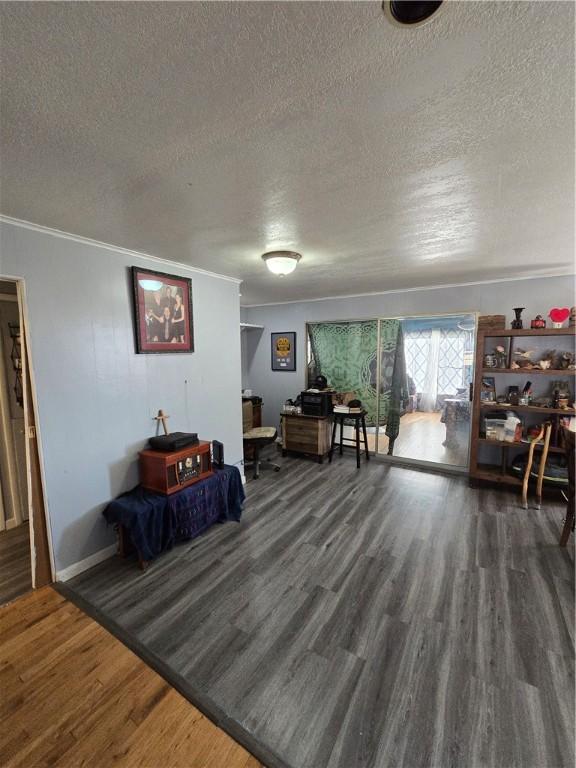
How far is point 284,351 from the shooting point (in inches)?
217

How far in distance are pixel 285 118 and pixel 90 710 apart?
8.71 ft

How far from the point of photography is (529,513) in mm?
3236

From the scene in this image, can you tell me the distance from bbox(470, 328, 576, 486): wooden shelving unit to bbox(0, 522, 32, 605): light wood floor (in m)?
4.45

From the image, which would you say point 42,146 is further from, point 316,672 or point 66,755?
point 316,672

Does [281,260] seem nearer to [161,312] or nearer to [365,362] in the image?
[161,312]

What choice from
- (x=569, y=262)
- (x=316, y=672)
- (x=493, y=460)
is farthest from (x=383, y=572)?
(x=569, y=262)

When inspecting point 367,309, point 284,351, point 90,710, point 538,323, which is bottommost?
point 90,710

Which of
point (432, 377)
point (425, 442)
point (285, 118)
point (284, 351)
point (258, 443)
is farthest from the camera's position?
point (284, 351)

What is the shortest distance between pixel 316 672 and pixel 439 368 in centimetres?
376

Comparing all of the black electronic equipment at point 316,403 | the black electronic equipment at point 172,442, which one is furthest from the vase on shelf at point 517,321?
the black electronic equipment at point 172,442

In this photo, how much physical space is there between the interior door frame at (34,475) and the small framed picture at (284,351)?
3787 mm

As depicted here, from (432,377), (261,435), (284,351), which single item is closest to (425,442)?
(432,377)

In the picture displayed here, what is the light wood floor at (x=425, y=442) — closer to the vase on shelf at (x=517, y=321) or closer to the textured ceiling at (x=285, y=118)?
the vase on shelf at (x=517, y=321)

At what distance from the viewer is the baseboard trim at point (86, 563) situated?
2322 millimetres
